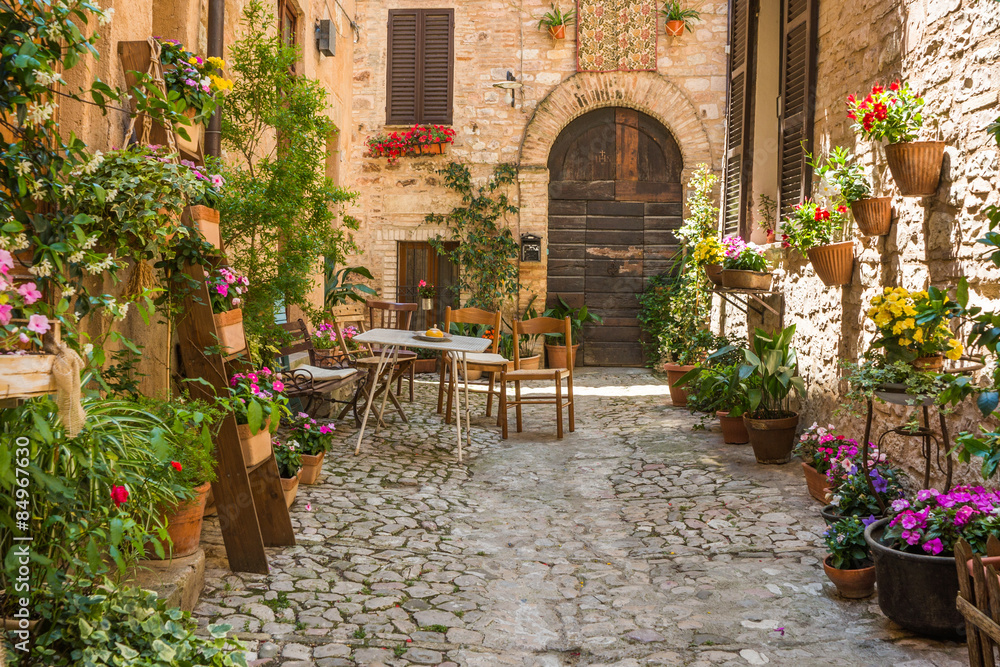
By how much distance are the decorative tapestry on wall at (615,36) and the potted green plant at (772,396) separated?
5.57m

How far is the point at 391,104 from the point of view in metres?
10.7

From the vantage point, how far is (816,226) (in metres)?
5.30

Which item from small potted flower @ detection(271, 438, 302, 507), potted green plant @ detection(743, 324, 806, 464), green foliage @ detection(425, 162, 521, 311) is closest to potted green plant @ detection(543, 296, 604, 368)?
green foliage @ detection(425, 162, 521, 311)

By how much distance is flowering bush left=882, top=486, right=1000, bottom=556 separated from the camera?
2848 mm

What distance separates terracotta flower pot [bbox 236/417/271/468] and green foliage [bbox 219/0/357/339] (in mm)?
966

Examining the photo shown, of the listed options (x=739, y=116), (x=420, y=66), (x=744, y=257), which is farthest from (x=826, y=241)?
(x=420, y=66)

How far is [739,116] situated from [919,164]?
158 inches

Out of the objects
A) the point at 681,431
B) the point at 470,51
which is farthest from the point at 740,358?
the point at 470,51

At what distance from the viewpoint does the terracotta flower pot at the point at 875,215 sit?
463 centimetres

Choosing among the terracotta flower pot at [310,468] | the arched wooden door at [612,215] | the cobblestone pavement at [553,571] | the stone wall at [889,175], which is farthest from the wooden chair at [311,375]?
the arched wooden door at [612,215]

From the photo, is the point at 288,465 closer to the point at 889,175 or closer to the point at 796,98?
the point at 889,175

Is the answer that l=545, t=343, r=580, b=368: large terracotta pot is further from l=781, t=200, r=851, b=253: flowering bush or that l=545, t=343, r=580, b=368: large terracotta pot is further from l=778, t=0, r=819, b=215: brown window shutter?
l=781, t=200, r=851, b=253: flowering bush

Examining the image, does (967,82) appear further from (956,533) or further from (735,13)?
(735,13)

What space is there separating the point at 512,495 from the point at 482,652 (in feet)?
7.17
